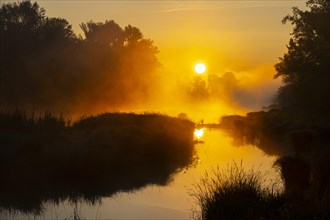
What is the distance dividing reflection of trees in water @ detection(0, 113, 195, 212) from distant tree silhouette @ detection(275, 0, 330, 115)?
2364 centimetres

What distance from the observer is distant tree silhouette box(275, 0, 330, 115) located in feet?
186

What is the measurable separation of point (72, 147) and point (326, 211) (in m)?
18.4

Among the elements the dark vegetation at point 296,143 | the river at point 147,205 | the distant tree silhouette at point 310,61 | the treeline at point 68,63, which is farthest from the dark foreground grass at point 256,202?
the treeline at point 68,63

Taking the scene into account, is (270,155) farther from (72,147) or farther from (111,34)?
(111,34)

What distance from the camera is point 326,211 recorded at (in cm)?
1430

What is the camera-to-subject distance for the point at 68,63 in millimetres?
72938

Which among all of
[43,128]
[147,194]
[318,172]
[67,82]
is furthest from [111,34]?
[318,172]

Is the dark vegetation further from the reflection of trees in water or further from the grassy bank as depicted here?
the reflection of trees in water

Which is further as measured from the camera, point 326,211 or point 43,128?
point 43,128

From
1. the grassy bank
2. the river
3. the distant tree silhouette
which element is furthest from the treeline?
the grassy bank

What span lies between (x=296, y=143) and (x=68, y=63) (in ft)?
129

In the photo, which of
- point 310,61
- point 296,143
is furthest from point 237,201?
point 310,61

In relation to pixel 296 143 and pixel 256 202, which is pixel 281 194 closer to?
pixel 256 202

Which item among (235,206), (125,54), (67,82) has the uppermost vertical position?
(125,54)
